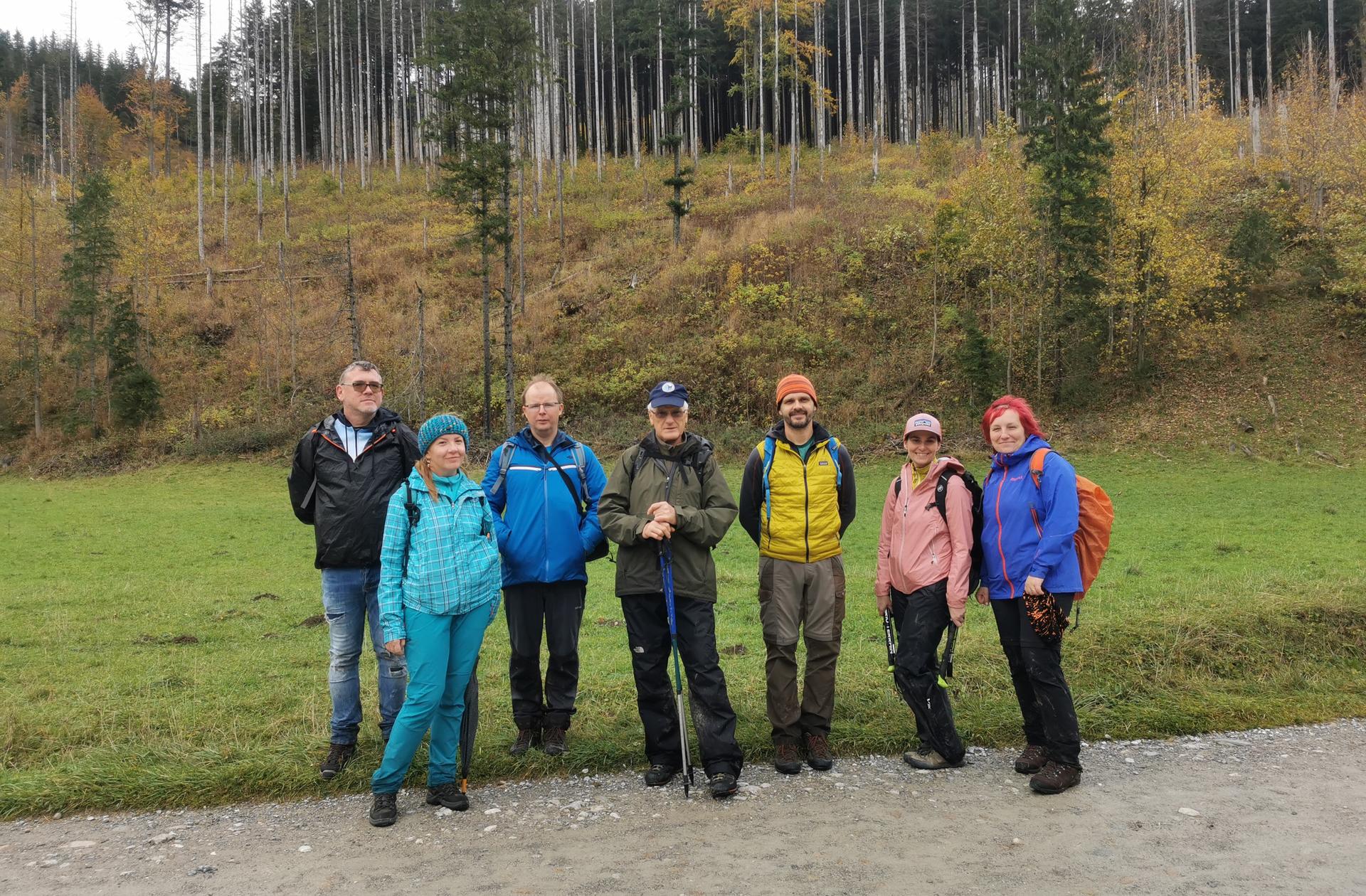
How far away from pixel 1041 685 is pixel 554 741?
9.99 feet

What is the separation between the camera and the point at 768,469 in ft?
17.3

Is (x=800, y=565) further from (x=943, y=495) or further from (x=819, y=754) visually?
(x=819, y=754)

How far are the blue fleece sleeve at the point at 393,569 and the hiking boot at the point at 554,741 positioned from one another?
1280 mm

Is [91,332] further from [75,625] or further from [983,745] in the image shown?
[983,745]

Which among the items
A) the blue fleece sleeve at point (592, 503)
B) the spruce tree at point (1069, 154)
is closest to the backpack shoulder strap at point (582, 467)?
the blue fleece sleeve at point (592, 503)

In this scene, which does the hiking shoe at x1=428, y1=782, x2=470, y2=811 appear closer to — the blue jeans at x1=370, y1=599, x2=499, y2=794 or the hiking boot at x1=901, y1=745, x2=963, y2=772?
the blue jeans at x1=370, y1=599, x2=499, y2=794

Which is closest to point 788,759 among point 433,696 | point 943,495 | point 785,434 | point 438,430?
point 943,495

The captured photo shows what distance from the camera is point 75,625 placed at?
10109 mm

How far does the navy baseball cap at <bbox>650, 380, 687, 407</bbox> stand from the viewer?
497cm

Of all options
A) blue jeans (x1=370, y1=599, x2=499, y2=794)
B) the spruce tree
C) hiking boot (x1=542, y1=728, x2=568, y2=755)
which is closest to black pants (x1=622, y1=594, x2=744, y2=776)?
hiking boot (x1=542, y1=728, x2=568, y2=755)

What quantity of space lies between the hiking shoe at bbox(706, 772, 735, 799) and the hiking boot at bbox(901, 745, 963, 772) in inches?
46.8

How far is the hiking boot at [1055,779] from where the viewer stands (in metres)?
4.48

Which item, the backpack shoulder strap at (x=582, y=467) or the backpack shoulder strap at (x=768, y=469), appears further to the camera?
the backpack shoulder strap at (x=582, y=467)

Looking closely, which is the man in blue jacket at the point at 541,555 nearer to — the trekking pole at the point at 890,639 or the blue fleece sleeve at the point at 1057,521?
the trekking pole at the point at 890,639
